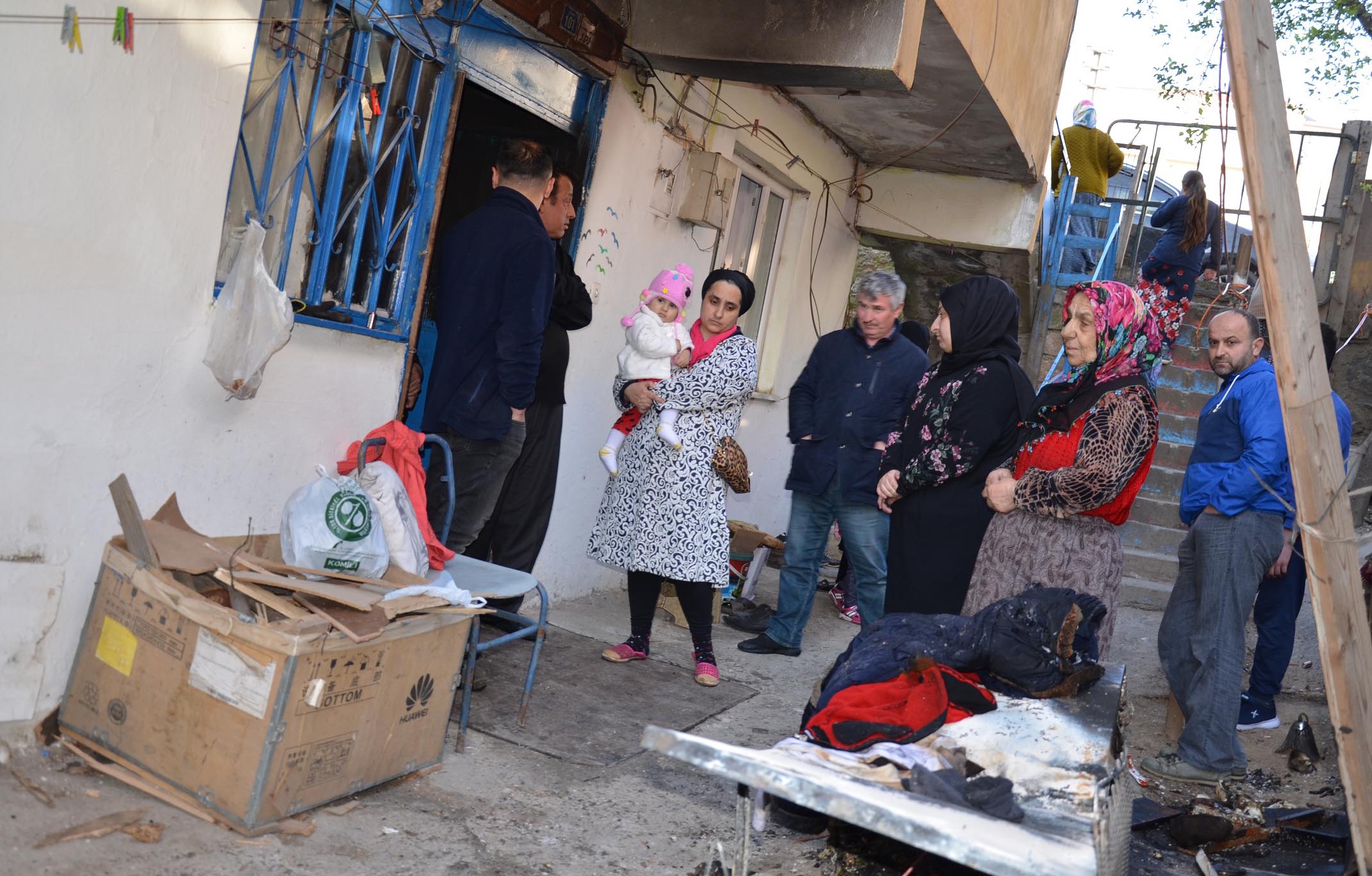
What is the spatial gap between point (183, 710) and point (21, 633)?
51cm

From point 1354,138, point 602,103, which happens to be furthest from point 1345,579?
point 1354,138

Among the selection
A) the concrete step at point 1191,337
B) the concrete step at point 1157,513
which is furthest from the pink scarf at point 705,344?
the concrete step at point 1191,337

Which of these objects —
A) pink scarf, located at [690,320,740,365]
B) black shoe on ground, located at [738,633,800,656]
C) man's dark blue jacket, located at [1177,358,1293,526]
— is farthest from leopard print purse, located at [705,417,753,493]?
man's dark blue jacket, located at [1177,358,1293,526]

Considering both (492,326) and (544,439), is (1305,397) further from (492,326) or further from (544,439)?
(544,439)

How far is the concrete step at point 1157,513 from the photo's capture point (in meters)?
8.84

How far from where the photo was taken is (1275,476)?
13.8ft

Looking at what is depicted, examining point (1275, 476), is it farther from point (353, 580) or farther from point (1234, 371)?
point (353, 580)

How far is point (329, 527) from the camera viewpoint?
3061 mm

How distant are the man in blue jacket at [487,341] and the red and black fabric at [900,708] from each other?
5.60ft

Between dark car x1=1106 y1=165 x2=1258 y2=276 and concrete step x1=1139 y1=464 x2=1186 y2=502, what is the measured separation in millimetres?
4587

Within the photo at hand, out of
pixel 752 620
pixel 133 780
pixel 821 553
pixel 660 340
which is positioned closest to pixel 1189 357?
pixel 752 620

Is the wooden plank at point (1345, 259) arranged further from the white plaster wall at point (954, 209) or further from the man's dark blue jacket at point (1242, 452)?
the man's dark blue jacket at point (1242, 452)

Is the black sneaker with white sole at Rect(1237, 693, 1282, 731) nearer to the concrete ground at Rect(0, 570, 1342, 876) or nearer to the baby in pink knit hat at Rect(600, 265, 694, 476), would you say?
the concrete ground at Rect(0, 570, 1342, 876)

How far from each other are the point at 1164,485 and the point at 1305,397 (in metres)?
6.89
